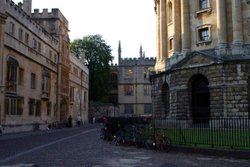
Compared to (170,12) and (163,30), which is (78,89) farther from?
(170,12)

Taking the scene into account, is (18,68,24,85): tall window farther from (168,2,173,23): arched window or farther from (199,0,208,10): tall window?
(199,0,208,10): tall window

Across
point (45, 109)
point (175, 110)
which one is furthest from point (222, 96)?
point (45, 109)

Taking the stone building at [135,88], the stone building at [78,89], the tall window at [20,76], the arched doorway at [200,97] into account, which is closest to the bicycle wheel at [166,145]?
the arched doorway at [200,97]

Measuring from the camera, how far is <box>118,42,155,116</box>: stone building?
87.8 meters

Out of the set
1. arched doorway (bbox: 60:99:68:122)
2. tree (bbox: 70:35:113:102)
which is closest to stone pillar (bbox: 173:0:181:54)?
arched doorway (bbox: 60:99:68:122)

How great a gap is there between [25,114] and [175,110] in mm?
14582

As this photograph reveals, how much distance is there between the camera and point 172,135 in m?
19.3

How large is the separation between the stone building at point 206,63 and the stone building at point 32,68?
13006mm

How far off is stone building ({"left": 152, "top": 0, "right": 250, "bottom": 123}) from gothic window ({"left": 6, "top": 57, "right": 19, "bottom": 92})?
14191mm

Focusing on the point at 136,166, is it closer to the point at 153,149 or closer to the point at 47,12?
the point at 153,149

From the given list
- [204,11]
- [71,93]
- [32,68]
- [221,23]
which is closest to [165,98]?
[204,11]

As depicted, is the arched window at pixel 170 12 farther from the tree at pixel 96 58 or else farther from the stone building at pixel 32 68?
the tree at pixel 96 58

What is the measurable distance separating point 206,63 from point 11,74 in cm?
1720

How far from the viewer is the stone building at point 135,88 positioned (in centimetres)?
8775
